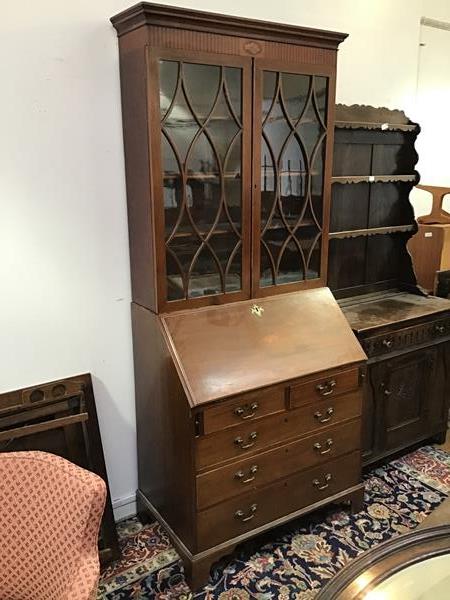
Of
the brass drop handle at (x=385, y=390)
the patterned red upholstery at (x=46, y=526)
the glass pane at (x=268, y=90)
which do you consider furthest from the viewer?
the brass drop handle at (x=385, y=390)

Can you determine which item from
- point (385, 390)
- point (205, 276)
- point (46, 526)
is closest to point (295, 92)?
point (205, 276)

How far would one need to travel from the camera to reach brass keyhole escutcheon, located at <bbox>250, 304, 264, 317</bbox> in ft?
7.70

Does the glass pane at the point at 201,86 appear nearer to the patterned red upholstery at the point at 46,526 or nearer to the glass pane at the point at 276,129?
the glass pane at the point at 276,129

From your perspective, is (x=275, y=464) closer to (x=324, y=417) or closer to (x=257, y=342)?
(x=324, y=417)

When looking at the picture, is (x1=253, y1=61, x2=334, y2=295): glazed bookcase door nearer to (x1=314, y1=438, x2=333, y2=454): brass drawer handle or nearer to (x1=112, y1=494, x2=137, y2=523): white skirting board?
(x1=314, y1=438, x2=333, y2=454): brass drawer handle

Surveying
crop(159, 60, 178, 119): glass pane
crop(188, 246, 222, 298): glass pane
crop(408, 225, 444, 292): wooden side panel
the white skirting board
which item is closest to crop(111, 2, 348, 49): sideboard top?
crop(159, 60, 178, 119): glass pane

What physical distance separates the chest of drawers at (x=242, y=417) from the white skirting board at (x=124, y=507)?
0.25 ft

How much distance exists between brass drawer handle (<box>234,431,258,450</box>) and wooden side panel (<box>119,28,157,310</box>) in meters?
0.62

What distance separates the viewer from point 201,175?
215 centimetres

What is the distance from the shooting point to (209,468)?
6.91ft

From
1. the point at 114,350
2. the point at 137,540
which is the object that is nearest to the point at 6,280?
the point at 114,350

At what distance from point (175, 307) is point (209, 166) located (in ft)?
1.87

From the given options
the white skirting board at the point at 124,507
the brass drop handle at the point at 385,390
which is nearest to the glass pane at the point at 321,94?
the brass drop handle at the point at 385,390

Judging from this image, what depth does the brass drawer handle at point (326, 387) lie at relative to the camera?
2.36m
